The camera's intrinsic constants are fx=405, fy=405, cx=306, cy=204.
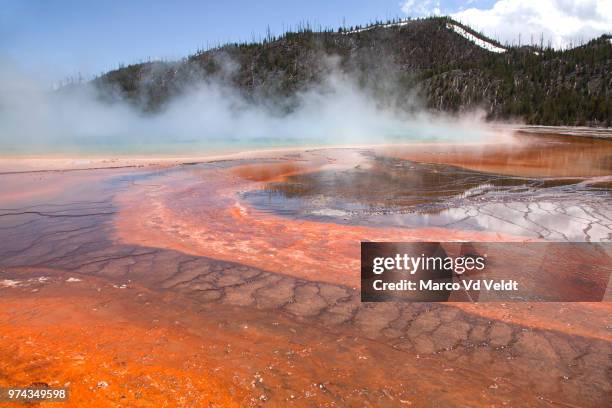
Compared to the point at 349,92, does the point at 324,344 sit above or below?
below

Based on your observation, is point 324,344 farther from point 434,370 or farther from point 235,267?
point 235,267

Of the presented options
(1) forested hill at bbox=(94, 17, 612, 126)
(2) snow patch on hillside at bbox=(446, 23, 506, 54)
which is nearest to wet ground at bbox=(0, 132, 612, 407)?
(1) forested hill at bbox=(94, 17, 612, 126)

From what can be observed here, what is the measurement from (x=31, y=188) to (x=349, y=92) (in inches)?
2582

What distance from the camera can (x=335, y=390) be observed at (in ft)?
9.70

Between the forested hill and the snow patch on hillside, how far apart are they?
340mm

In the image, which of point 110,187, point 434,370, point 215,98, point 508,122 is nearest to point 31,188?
point 110,187

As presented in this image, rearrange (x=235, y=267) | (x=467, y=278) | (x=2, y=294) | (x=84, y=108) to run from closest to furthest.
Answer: (x=2, y=294) < (x=467, y=278) < (x=235, y=267) < (x=84, y=108)

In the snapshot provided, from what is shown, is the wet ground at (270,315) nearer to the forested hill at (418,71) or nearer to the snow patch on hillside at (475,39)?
the forested hill at (418,71)

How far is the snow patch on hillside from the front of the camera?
87.2 metres

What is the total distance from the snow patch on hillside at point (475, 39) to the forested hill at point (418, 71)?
0.34 metres

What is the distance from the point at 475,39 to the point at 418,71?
24680 mm

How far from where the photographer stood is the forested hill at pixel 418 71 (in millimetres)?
48391

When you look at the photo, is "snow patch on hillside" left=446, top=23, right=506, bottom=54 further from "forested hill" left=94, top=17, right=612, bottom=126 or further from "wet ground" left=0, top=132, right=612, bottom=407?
"wet ground" left=0, top=132, right=612, bottom=407

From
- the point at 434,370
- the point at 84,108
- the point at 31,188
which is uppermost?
the point at 84,108
